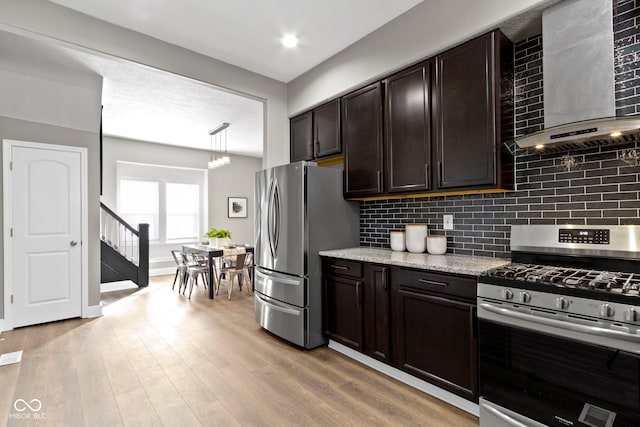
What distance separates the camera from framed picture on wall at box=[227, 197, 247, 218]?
824cm

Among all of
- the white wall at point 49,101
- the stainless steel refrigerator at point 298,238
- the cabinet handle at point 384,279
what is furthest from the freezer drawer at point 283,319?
the white wall at point 49,101

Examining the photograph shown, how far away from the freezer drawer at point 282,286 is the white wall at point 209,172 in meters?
4.73

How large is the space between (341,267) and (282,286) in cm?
68

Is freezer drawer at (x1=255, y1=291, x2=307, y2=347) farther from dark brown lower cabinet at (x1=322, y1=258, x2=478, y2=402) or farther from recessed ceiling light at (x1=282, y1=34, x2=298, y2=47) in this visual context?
recessed ceiling light at (x1=282, y1=34, x2=298, y2=47)

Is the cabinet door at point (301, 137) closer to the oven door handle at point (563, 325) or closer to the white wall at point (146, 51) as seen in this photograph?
the white wall at point (146, 51)

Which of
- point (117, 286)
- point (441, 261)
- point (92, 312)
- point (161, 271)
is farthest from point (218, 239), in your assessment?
point (441, 261)

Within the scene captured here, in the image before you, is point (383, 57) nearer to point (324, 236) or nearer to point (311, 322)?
point (324, 236)

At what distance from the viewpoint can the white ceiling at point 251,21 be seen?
2555 mm

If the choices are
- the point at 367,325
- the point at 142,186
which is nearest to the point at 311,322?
the point at 367,325

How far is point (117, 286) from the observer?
18.9 ft

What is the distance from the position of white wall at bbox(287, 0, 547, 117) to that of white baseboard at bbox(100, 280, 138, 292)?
470 cm

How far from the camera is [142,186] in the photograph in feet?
22.7

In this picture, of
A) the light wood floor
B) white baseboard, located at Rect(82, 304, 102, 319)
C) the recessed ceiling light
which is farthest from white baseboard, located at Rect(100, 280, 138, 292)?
the recessed ceiling light

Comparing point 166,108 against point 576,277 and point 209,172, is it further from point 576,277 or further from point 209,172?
point 576,277
